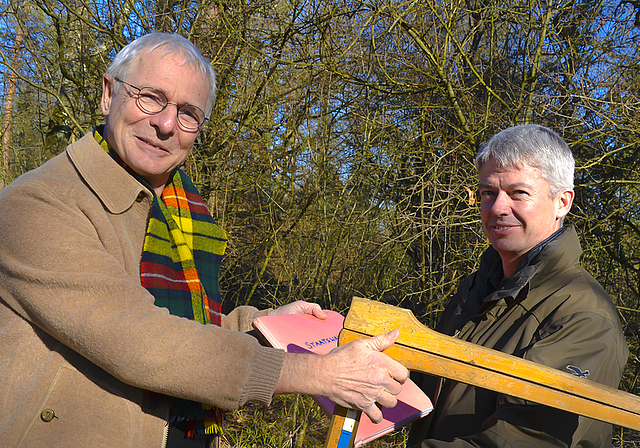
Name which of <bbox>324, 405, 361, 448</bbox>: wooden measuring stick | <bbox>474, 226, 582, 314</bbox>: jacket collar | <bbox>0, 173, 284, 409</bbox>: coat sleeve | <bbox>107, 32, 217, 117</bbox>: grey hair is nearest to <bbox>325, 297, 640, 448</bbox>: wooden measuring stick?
<bbox>324, 405, 361, 448</bbox>: wooden measuring stick

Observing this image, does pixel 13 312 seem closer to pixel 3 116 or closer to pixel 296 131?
pixel 296 131

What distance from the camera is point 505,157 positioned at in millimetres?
1787

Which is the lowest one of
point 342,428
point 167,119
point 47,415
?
point 47,415

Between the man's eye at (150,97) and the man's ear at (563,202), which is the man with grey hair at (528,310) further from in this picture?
the man's eye at (150,97)

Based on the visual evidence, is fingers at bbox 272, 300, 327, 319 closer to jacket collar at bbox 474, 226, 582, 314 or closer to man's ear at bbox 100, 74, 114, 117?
jacket collar at bbox 474, 226, 582, 314

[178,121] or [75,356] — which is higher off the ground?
[178,121]

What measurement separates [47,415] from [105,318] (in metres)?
0.33

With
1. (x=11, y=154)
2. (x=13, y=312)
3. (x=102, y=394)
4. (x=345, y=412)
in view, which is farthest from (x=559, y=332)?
(x=11, y=154)

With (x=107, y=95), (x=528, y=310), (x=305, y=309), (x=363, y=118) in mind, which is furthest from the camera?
(x=363, y=118)

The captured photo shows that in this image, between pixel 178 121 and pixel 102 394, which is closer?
pixel 102 394

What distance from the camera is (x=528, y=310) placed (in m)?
1.57

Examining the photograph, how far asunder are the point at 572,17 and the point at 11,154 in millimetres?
6833

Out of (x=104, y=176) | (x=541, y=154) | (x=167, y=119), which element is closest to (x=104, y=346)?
(x=104, y=176)

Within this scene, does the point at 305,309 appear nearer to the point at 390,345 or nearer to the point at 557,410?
the point at 390,345
